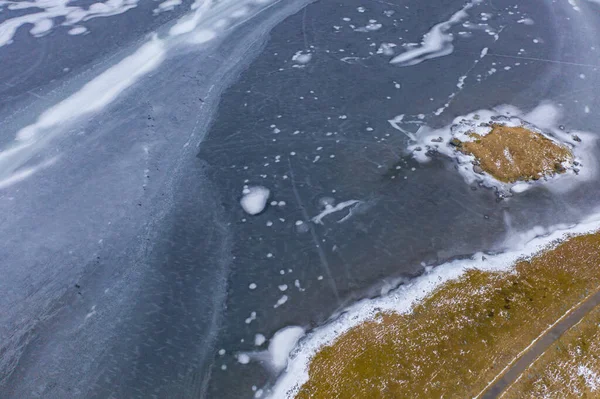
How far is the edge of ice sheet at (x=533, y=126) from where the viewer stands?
12656mm

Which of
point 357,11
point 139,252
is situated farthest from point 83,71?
point 357,11

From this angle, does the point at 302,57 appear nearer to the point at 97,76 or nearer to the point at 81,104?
the point at 97,76

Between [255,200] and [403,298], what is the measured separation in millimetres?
5004

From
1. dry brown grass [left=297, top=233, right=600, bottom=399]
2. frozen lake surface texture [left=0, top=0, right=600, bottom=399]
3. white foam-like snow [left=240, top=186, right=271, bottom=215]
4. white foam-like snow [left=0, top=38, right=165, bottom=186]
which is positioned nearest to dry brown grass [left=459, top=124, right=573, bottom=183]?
frozen lake surface texture [left=0, top=0, right=600, bottom=399]

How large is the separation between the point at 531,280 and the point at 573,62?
1114 cm

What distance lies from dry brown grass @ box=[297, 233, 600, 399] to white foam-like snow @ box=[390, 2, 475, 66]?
379 inches

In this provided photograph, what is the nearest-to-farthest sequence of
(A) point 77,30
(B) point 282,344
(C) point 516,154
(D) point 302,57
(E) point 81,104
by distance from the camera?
1. (B) point 282,344
2. (C) point 516,154
3. (E) point 81,104
4. (D) point 302,57
5. (A) point 77,30

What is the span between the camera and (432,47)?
17.7 m

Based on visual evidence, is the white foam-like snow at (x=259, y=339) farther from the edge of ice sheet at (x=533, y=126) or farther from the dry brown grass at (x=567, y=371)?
the edge of ice sheet at (x=533, y=126)

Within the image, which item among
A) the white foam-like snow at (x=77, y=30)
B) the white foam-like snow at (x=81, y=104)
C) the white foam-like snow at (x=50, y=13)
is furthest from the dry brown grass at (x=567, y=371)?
the white foam-like snow at (x=50, y=13)

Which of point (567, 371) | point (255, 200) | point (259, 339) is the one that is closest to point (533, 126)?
point (567, 371)

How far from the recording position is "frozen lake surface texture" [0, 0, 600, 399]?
992 cm

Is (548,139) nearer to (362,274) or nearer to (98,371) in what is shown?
(362,274)

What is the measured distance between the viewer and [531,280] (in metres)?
10.2
